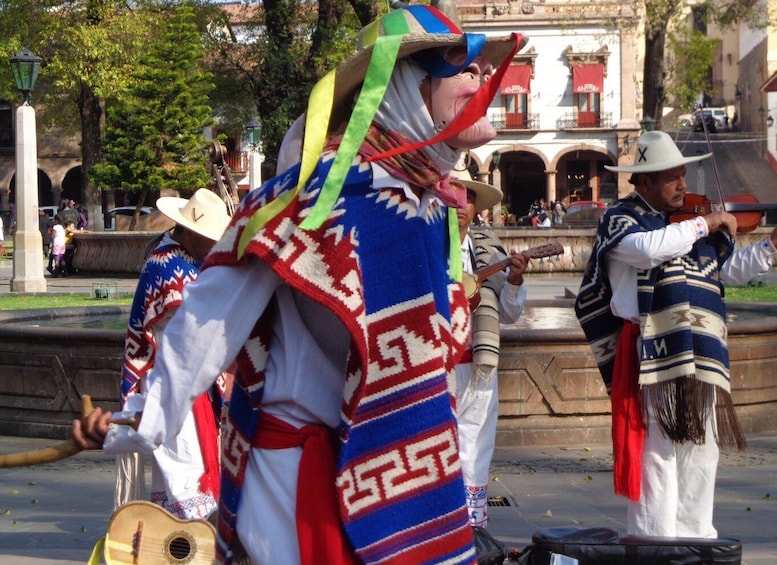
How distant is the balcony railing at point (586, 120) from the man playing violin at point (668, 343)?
211 ft

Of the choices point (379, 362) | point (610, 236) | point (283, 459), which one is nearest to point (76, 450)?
point (283, 459)

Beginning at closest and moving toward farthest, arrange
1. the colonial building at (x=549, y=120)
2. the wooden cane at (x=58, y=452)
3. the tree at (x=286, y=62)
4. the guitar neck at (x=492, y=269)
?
the wooden cane at (x=58, y=452)
the guitar neck at (x=492, y=269)
the tree at (x=286, y=62)
the colonial building at (x=549, y=120)

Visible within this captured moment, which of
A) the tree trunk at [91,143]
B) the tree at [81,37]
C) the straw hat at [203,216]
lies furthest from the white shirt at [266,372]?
the tree trunk at [91,143]

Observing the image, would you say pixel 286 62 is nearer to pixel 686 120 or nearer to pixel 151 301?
pixel 151 301

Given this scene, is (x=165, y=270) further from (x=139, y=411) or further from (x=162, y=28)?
(x=162, y=28)

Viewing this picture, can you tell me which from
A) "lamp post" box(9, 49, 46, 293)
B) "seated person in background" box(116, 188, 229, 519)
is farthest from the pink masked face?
"lamp post" box(9, 49, 46, 293)

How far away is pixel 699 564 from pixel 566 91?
65725 millimetres

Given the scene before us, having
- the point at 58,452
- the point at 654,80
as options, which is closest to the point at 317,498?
the point at 58,452

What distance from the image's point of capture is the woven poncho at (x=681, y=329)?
5.30 meters

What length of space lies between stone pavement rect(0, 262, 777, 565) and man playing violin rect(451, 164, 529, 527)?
46cm

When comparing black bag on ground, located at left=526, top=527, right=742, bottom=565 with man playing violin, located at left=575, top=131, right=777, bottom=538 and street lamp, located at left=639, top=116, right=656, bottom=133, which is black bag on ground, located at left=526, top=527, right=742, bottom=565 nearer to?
man playing violin, located at left=575, top=131, right=777, bottom=538

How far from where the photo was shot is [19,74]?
74.6 feet

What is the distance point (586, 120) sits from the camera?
6881cm

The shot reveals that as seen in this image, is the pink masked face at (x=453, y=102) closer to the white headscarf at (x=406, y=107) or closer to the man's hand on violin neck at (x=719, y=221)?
the white headscarf at (x=406, y=107)
